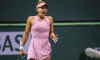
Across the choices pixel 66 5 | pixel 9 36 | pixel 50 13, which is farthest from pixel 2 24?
pixel 66 5

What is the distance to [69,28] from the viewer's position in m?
2.98

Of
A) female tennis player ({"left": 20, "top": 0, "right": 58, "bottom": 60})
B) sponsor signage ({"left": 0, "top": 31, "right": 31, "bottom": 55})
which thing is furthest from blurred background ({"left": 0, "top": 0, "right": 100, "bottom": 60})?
female tennis player ({"left": 20, "top": 0, "right": 58, "bottom": 60})

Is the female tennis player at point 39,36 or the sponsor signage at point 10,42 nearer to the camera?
the female tennis player at point 39,36

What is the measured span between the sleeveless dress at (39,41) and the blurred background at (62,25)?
97 cm

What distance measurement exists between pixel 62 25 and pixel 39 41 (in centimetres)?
103

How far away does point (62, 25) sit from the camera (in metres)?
2.96

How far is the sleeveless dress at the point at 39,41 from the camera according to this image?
6.40 feet

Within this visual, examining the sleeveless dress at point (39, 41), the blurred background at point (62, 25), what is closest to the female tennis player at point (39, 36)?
the sleeveless dress at point (39, 41)

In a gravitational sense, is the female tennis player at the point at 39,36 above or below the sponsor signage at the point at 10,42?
above

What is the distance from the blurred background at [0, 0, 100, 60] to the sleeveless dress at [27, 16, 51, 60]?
38.1 inches

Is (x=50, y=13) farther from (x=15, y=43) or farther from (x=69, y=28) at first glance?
(x=15, y=43)

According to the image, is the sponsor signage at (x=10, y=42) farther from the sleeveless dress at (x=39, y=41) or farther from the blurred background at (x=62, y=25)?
the sleeveless dress at (x=39, y=41)

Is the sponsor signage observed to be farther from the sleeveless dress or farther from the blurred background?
the sleeveless dress

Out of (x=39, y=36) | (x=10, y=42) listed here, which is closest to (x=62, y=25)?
(x=10, y=42)
